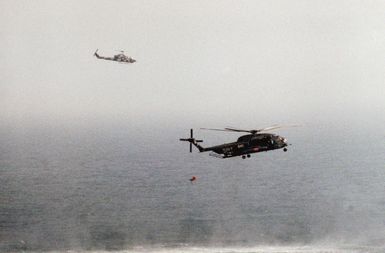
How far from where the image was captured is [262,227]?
411 ft

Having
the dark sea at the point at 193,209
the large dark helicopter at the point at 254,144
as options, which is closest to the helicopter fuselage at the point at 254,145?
the large dark helicopter at the point at 254,144

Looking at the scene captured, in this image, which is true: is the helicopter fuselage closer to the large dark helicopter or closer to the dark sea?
the large dark helicopter

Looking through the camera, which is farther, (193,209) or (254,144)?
(193,209)

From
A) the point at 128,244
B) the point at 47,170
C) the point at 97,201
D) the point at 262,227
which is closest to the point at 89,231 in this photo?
the point at 128,244

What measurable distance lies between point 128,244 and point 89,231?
11.6 meters

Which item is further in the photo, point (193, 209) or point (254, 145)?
point (193, 209)

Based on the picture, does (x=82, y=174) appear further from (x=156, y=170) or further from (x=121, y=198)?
(x=121, y=198)

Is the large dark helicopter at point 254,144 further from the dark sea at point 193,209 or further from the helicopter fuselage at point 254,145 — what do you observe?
the dark sea at point 193,209

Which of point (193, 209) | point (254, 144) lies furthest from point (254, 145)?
point (193, 209)

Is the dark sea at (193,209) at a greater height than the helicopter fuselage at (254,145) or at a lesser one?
lesser

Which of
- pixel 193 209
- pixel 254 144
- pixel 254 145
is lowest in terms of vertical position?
pixel 193 209

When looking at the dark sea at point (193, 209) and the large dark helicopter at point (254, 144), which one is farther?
the dark sea at point (193, 209)

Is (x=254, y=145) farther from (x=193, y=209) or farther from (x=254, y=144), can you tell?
(x=193, y=209)

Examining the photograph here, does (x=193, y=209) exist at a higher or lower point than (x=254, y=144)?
lower
